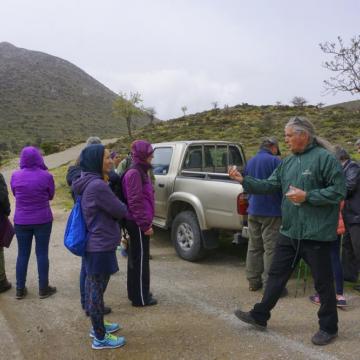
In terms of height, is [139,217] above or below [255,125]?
below

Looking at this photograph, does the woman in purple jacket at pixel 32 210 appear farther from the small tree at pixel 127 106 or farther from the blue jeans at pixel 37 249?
the small tree at pixel 127 106

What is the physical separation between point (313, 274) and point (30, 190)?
324cm

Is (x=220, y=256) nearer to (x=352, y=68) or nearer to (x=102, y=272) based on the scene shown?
(x=102, y=272)

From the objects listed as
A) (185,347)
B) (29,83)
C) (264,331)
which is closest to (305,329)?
(264,331)

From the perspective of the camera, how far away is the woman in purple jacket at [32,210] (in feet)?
16.7

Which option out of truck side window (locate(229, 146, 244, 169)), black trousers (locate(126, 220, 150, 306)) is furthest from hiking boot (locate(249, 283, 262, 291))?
truck side window (locate(229, 146, 244, 169))

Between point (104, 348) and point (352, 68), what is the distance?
1070 centimetres

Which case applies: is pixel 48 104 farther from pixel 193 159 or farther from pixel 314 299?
pixel 314 299

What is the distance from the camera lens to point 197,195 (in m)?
6.33

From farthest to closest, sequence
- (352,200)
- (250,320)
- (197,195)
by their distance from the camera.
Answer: (197,195) < (352,200) < (250,320)

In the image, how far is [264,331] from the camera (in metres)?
4.19

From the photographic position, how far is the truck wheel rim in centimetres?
652

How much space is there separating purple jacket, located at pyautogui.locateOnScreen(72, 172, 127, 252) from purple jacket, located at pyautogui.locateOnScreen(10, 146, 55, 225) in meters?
1.43

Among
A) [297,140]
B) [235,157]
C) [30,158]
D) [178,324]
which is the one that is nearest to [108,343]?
[178,324]
